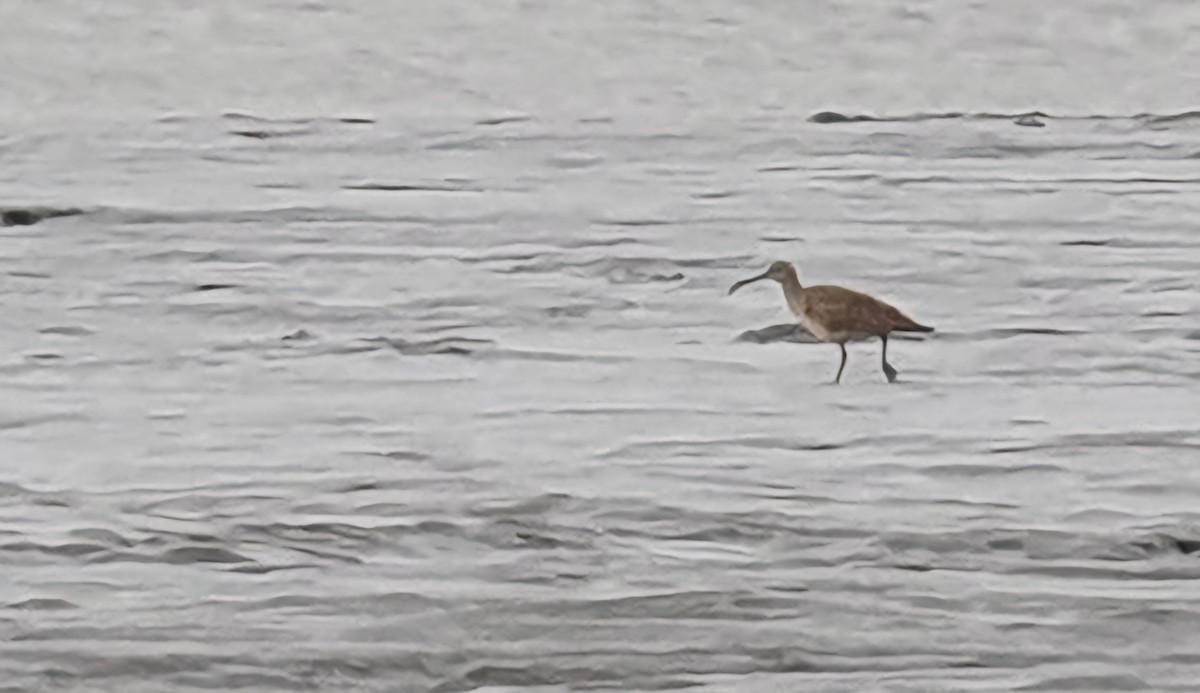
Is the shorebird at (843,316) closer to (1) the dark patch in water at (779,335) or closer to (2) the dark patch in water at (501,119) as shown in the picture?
(1) the dark patch in water at (779,335)

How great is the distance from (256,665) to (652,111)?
32cm

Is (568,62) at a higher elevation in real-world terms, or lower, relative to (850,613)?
higher

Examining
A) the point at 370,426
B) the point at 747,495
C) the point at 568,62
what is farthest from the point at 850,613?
the point at 568,62

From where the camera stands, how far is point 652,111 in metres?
0.68

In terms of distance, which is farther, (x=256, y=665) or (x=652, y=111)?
(x=652, y=111)

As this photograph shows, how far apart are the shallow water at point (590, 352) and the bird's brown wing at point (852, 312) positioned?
1 cm

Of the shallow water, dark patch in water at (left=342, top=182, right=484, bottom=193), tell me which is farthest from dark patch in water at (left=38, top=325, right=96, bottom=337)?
dark patch in water at (left=342, top=182, right=484, bottom=193)

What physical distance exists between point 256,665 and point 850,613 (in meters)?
0.21

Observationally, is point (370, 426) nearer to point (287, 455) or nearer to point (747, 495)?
point (287, 455)

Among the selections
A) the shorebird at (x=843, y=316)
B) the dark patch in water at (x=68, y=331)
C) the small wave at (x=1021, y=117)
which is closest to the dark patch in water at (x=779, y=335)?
the shorebird at (x=843, y=316)

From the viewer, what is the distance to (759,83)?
2.27ft

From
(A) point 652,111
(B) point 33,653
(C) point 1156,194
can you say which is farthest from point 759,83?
(B) point 33,653

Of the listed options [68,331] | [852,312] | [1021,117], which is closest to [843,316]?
[852,312]

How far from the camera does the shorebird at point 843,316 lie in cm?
57
